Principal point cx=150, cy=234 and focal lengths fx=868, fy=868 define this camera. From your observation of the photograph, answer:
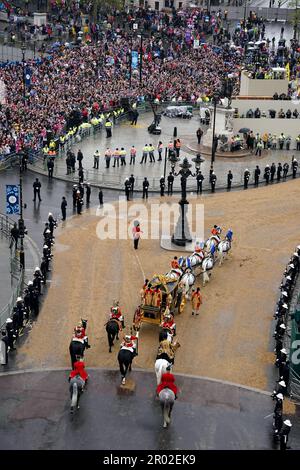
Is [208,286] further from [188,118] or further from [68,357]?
[188,118]

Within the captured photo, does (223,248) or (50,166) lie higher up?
(50,166)

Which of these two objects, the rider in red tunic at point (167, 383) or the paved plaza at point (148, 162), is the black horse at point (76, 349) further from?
the paved plaza at point (148, 162)

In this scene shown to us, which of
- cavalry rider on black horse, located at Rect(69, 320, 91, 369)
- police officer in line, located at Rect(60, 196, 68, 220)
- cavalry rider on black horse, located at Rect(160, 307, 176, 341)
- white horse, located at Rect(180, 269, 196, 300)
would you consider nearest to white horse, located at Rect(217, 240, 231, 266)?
white horse, located at Rect(180, 269, 196, 300)

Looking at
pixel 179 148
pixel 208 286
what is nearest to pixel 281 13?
pixel 179 148

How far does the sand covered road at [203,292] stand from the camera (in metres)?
27.8

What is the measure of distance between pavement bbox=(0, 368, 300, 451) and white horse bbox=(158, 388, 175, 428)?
0.26m

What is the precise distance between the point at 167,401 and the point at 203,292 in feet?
33.2

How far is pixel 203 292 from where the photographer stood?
33344 mm

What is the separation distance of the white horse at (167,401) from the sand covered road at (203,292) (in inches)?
131

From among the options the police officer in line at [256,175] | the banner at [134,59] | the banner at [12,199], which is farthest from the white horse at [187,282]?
the banner at [134,59]

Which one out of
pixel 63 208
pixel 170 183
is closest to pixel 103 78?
pixel 170 183

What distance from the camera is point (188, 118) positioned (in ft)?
218

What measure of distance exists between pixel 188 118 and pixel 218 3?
43093 millimetres

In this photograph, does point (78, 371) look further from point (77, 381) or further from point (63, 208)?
point (63, 208)
